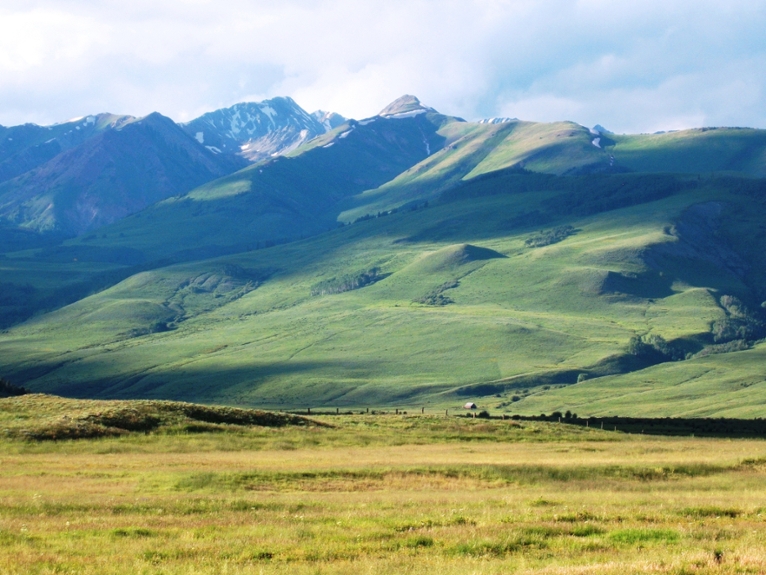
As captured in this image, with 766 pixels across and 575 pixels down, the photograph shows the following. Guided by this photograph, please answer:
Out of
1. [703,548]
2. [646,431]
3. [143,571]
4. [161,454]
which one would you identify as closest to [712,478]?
[703,548]

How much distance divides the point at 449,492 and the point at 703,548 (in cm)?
1886

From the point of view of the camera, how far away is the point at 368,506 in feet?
110

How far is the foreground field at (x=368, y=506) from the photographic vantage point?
22141mm

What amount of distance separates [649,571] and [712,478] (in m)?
30.6

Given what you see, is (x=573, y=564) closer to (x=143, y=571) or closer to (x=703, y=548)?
(x=703, y=548)

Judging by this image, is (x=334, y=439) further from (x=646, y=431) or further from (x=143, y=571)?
(x=143, y=571)

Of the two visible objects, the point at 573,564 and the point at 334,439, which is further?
the point at 334,439

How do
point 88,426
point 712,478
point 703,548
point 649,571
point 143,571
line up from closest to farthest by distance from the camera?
point 649,571
point 143,571
point 703,548
point 712,478
point 88,426

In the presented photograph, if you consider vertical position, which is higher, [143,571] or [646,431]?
[143,571]

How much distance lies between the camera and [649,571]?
63.0ft

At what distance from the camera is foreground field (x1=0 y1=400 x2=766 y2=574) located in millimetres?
22141

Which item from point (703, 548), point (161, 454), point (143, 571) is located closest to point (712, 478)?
point (703, 548)

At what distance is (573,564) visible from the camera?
21.2 metres

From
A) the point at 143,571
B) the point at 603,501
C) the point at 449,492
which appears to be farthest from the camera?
the point at 449,492
